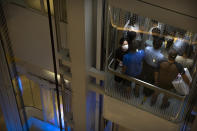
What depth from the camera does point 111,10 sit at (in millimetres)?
4398

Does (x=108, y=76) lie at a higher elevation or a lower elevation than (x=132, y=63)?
lower

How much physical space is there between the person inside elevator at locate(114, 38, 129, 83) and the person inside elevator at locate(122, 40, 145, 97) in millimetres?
76

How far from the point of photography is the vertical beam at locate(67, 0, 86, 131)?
4.50 meters

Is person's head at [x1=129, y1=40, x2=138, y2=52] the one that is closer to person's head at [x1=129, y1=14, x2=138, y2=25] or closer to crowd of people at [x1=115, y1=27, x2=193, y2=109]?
crowd of people at [x1=115, y1=27, x2=193, y2=109]

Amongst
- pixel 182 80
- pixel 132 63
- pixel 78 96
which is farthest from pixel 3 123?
pixel 182 80

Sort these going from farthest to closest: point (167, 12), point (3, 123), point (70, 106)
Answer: point (3, 123)
point (70, 106)
point (167, 12)

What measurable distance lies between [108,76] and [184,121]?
1.41m

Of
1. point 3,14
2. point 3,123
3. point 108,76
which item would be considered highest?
point 3,14

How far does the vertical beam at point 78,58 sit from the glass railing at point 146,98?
498 mm

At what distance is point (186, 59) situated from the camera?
423cm

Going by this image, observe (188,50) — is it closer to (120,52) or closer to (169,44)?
(169,44)

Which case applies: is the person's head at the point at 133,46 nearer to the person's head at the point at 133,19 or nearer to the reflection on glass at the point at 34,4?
the person's head at the point at 133,19

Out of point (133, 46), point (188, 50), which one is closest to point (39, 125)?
point (133, 46)

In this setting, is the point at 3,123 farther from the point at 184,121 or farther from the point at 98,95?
the point at 184,121
